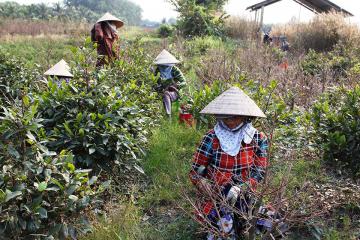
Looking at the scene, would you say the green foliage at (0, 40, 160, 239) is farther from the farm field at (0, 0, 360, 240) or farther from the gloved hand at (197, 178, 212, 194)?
the gloved hand at (197, 178, 212, 194)

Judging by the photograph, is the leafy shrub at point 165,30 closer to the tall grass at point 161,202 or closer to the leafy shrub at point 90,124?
the tall grass at point 161,202

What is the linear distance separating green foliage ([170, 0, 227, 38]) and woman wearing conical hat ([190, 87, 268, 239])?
1257 centimetres

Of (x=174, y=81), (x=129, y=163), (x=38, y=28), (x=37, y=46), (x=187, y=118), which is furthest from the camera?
(x=38, y=28)

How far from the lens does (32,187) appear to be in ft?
7.64

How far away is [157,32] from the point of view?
19031mm

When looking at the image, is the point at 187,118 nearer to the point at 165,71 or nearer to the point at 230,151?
the point at 165,71

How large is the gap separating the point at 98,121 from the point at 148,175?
1.08 metres

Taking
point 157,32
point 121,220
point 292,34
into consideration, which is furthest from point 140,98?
point 157,32

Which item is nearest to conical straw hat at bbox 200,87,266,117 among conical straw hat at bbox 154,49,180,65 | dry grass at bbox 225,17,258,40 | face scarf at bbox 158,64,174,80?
conical straw hat at bbox 154,49,180,65

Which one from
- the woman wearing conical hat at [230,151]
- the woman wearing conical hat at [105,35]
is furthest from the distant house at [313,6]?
the woman wearing conical hat at [230,151]

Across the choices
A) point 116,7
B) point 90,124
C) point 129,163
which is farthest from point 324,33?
point 116,7

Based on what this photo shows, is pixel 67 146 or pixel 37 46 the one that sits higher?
pixel 37 46

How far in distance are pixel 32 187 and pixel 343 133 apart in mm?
2592

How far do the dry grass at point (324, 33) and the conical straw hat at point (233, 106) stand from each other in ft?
31.9
